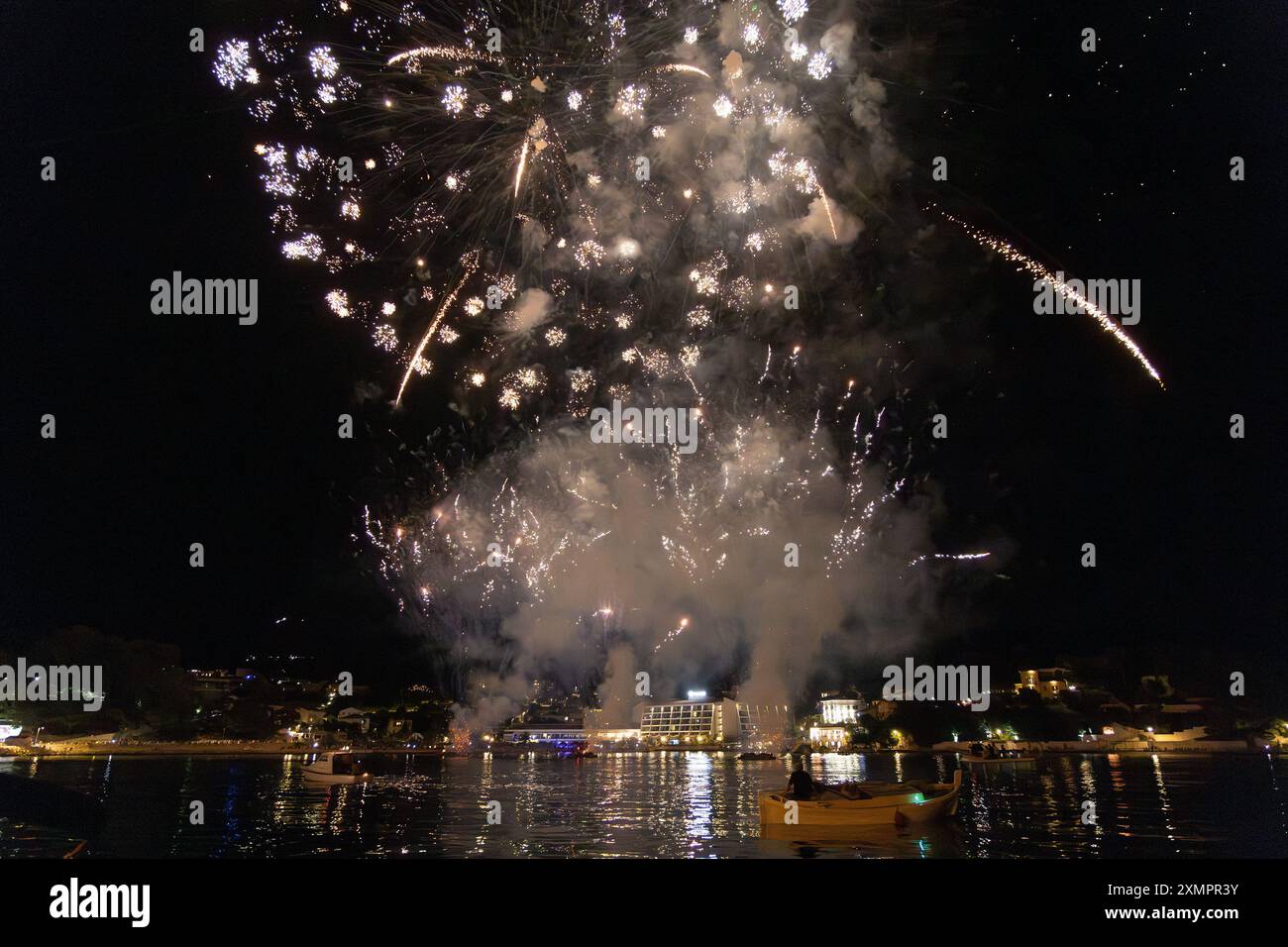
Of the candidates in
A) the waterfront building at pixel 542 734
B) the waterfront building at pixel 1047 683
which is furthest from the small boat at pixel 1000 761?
the waterfront building at pixel 542 734

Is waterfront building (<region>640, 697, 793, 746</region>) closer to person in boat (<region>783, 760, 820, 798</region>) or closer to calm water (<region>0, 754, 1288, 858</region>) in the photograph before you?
calm water (<region>0, 754, 1288, 858</region>)

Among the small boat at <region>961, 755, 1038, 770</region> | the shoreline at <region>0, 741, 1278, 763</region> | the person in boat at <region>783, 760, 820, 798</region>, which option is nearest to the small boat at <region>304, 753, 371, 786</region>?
the person in boat at <region>783, 760, 820, 798</region>

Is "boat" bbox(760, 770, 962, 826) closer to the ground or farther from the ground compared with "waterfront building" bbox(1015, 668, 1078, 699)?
farther from the ground

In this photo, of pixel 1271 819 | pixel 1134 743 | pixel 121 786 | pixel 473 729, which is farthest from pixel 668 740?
pixel 1271 819

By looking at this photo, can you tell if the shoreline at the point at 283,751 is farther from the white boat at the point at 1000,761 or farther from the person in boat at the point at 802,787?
the person in boat at the point at 802,787

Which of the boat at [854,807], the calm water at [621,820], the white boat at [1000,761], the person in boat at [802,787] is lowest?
the white boat at [1000,761]

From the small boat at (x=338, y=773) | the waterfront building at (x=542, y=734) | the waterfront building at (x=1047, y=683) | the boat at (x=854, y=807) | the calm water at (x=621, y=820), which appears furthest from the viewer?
the waterfront building at (x=542, y=734)

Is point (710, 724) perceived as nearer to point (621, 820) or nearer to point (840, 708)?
point (840, 708)

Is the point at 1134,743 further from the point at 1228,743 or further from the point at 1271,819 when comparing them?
the point at 1271,819
